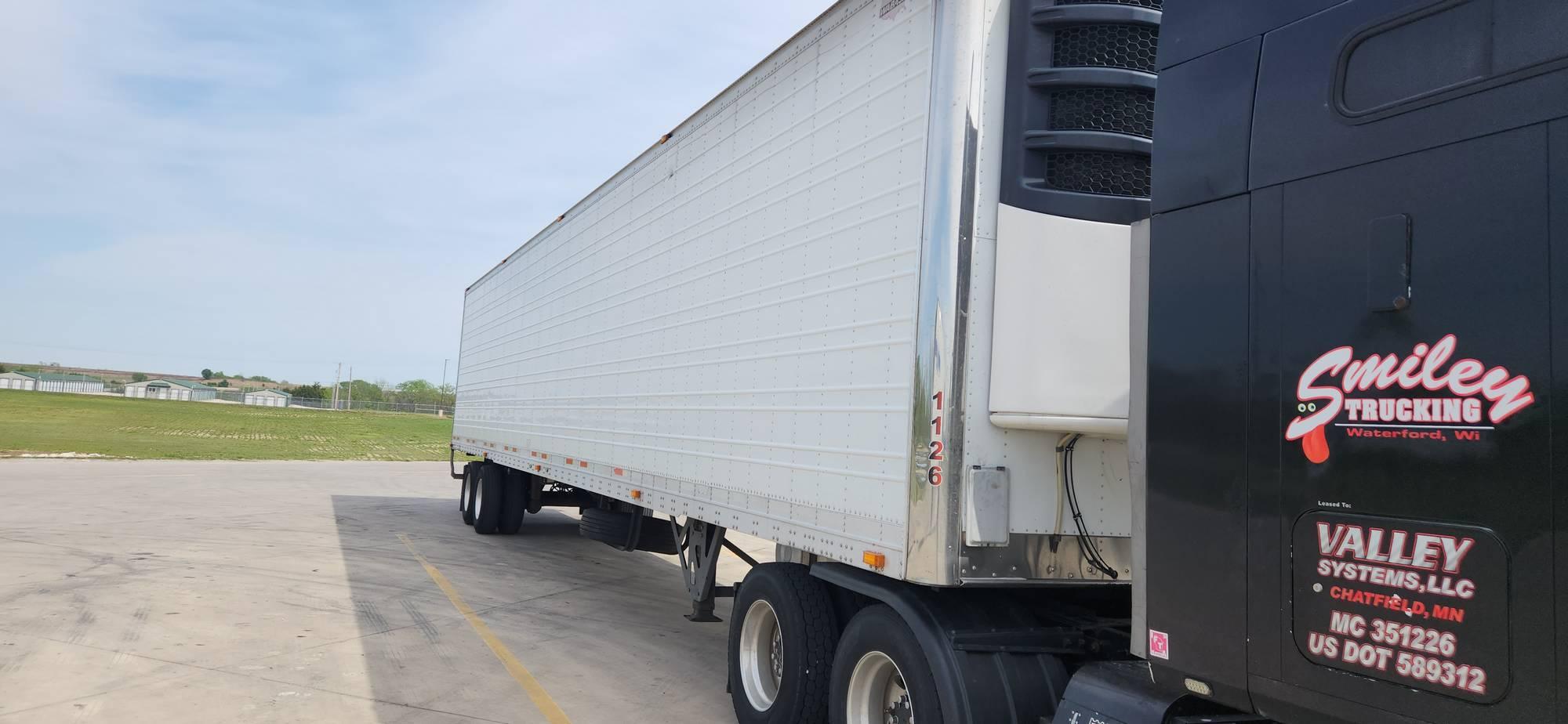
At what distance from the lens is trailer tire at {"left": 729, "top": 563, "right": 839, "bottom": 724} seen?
496cm

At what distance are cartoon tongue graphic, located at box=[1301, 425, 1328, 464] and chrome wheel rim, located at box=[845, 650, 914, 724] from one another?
2.24 m

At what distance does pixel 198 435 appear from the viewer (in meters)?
42.8

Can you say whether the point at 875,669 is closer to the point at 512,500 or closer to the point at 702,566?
the point at 702,566

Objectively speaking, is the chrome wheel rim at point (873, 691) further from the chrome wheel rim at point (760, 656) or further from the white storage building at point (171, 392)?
the white storage building at point (171, 392)

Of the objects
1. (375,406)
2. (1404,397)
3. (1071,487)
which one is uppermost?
(375,406)

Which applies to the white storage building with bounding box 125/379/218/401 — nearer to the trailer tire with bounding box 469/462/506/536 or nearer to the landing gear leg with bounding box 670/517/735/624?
the trailer tire with bounding box 469/462/506/536

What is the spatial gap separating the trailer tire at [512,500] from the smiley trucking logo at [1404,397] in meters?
12.9

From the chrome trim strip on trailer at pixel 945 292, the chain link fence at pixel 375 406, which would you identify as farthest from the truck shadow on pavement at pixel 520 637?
the chain link fence at pixel 375 406

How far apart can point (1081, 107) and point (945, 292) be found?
93 centimetres

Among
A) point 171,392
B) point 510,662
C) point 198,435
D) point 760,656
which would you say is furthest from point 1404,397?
point 171,392

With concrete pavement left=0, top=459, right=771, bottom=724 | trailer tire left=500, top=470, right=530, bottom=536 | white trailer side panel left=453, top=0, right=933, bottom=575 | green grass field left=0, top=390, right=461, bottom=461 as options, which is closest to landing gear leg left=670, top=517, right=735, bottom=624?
white trailer side panel left=453, top=0, right=933, bottom=575

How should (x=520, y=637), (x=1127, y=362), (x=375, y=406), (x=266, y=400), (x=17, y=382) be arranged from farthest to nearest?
1. (x=375, y=406)
2. (x=266, y=400)
3. (x=17, y=382)
4. (x=520, y=637)
5. (x=1127, y=362)

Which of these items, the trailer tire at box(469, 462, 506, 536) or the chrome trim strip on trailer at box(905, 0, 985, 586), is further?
the trailer tire at box(469, 462, 506, 536)

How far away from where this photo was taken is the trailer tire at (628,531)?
9094 mm
